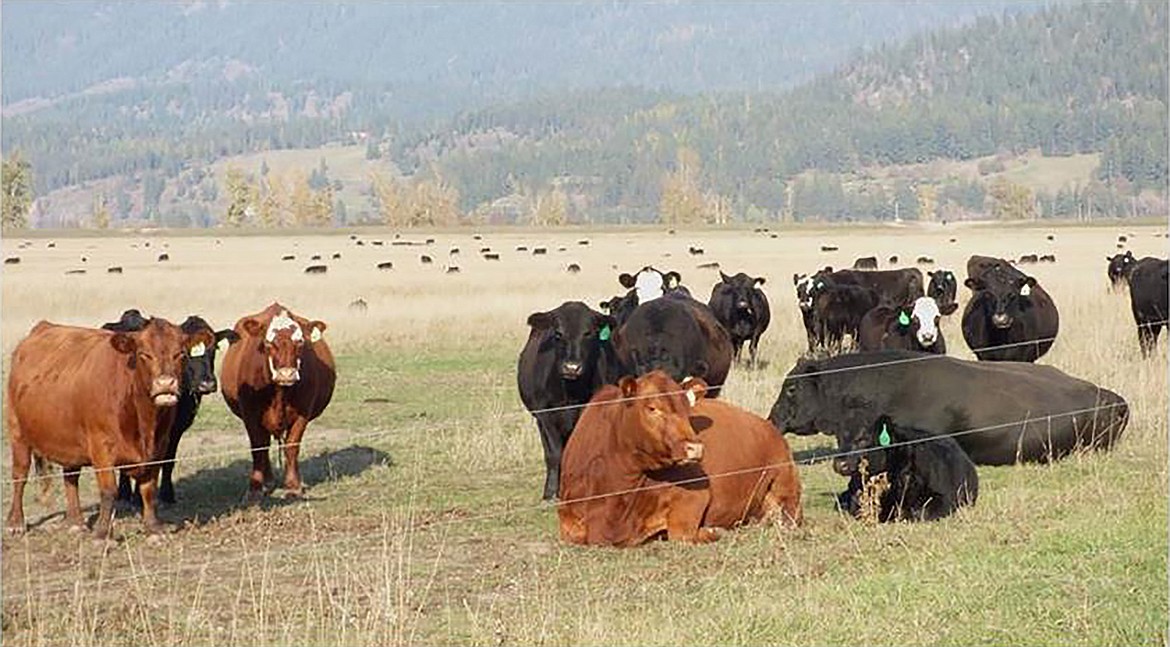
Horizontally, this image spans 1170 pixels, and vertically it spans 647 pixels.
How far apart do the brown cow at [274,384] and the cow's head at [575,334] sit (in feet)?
6.92

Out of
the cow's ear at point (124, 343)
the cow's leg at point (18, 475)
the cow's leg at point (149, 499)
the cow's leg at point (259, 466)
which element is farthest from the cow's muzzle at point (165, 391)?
the cow's leg at point (259, 466)

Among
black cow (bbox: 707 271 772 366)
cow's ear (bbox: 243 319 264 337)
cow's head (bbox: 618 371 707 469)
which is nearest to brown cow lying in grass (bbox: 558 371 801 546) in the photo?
cow's head (bbox: 618 371 707 469)

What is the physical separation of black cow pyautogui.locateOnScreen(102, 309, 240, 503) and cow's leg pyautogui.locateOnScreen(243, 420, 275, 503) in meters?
0.64

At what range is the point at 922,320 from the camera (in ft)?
55.8

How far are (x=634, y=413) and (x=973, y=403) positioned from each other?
16.0ft

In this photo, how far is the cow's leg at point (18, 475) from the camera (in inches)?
470

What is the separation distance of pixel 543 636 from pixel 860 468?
431 cm

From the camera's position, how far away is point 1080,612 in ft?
26.8

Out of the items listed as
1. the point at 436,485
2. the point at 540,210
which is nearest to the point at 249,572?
the point at 436,485

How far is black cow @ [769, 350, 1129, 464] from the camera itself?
544 inches

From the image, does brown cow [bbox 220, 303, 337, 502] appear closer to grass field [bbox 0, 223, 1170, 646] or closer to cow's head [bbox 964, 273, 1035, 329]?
grass field [bbox 0, 223, 1170, 646]

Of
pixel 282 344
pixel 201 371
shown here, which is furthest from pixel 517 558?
pixel 282 344

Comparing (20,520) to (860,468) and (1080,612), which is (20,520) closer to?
(860,468)

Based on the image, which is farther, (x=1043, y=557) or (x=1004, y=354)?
(x=1004, y=354)
